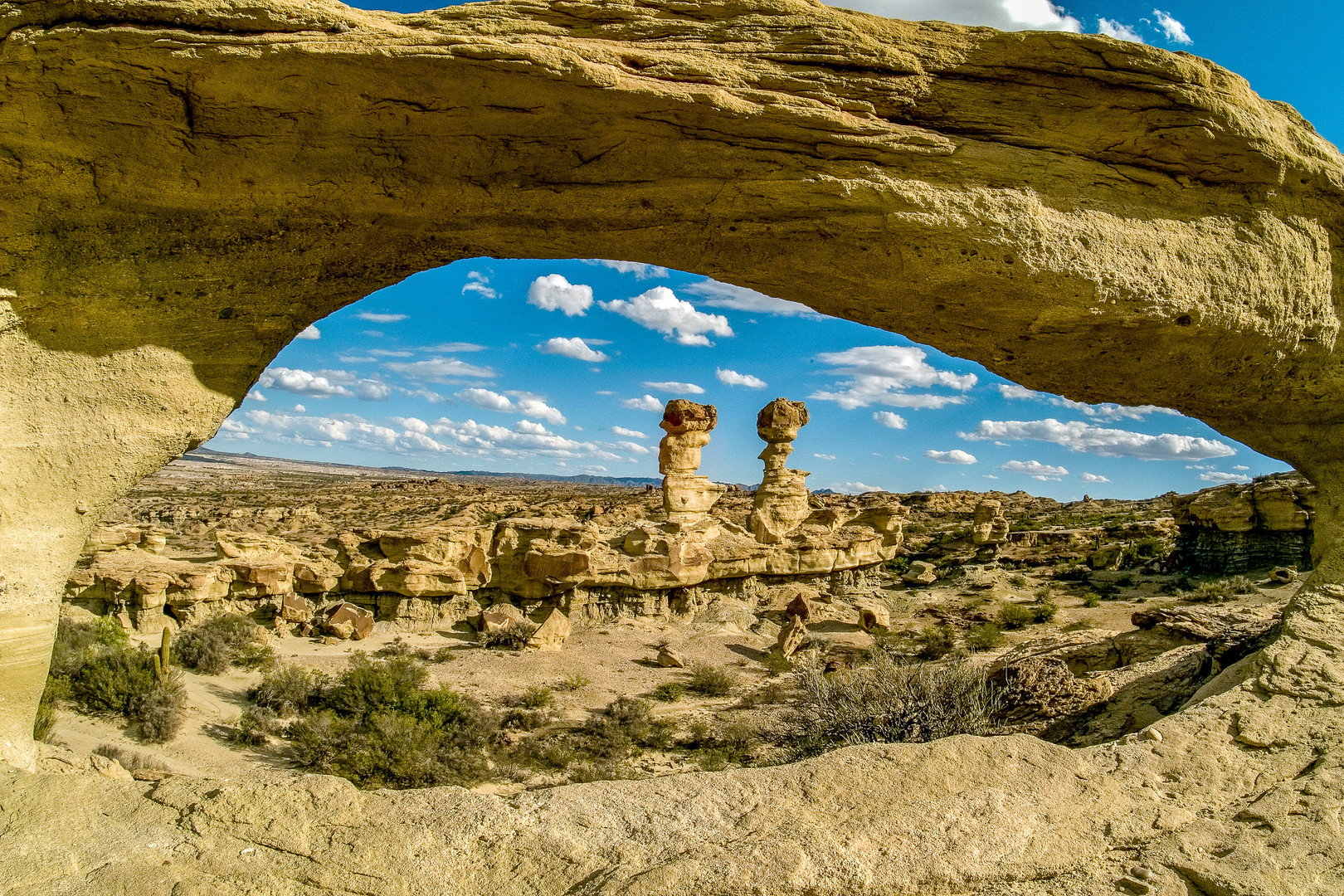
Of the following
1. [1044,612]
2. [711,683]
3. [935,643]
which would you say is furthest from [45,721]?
[1044,612]

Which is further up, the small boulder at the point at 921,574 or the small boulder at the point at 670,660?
the small boulder at the point at 921,574

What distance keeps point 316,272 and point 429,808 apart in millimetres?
2840

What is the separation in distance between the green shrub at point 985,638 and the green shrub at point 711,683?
477 cm

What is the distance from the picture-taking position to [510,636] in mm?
13461

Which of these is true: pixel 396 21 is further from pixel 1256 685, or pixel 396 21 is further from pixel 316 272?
pixel 1256 685

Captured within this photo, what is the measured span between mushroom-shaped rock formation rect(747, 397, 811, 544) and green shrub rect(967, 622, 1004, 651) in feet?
22.7

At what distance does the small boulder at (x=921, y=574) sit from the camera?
2133cm

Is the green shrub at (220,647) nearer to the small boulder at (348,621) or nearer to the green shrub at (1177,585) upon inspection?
the small boulder at (348,621)

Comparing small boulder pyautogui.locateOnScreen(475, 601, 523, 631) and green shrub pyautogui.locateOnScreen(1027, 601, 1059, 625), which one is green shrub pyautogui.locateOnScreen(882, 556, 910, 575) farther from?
small boulder pyautogui.locateOnScreen(475, 601, 523, 631)

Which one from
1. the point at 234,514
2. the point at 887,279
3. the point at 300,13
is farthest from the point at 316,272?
the point at 234,514

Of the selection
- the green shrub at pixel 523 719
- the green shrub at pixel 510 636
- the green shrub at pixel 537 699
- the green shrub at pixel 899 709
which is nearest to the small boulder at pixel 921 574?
the green shrub at pixel 510 636

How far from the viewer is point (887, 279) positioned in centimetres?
366

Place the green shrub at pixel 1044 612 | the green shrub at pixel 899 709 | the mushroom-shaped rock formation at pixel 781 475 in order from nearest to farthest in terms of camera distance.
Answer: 1. the green shrub at pixel 899 709
2. the green shrub at pixel 1044 612
3. the mushroom-shaped rock formation at pixel 781 475

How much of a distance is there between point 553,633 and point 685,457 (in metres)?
6.79
